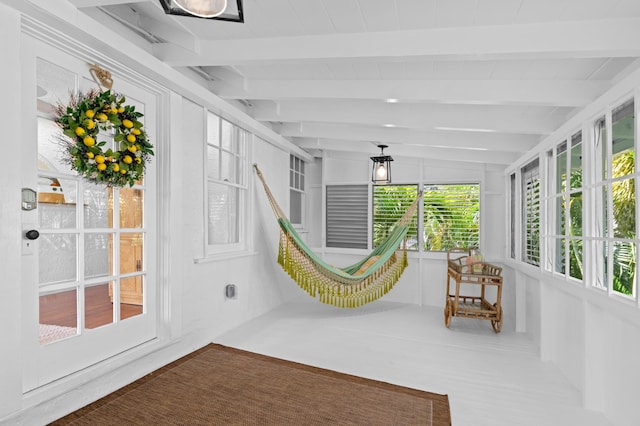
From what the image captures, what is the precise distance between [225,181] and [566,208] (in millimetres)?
2580

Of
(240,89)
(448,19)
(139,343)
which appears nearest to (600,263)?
(448,19)

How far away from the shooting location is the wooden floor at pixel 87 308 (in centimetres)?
182

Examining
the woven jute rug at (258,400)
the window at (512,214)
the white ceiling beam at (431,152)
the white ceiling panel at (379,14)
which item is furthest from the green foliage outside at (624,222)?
the window at (512,214)

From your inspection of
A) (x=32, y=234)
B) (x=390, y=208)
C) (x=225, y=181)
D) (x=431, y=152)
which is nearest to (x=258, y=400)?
(x=32, y=234)

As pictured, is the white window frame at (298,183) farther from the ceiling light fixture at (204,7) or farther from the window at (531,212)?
the ceiling light fixture at (204,7)

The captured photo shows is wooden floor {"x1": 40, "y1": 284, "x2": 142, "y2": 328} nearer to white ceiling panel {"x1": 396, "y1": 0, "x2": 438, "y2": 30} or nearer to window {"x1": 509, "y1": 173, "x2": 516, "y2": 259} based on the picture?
white ceiling panel {"x1": 396, "y1": 0, "x2": 438, "y2": 30}

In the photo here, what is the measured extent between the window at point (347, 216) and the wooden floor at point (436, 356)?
106 centimetres

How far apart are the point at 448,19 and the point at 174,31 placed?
1484 mm

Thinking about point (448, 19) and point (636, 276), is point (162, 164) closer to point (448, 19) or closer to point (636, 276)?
point (448, 19)

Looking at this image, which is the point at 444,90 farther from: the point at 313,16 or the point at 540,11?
the point at 313,16

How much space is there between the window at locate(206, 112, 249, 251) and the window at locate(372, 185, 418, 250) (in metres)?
1.88

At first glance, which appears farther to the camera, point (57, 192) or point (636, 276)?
point (57, 192)

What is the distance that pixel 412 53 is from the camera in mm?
1842

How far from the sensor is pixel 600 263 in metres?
1.99
